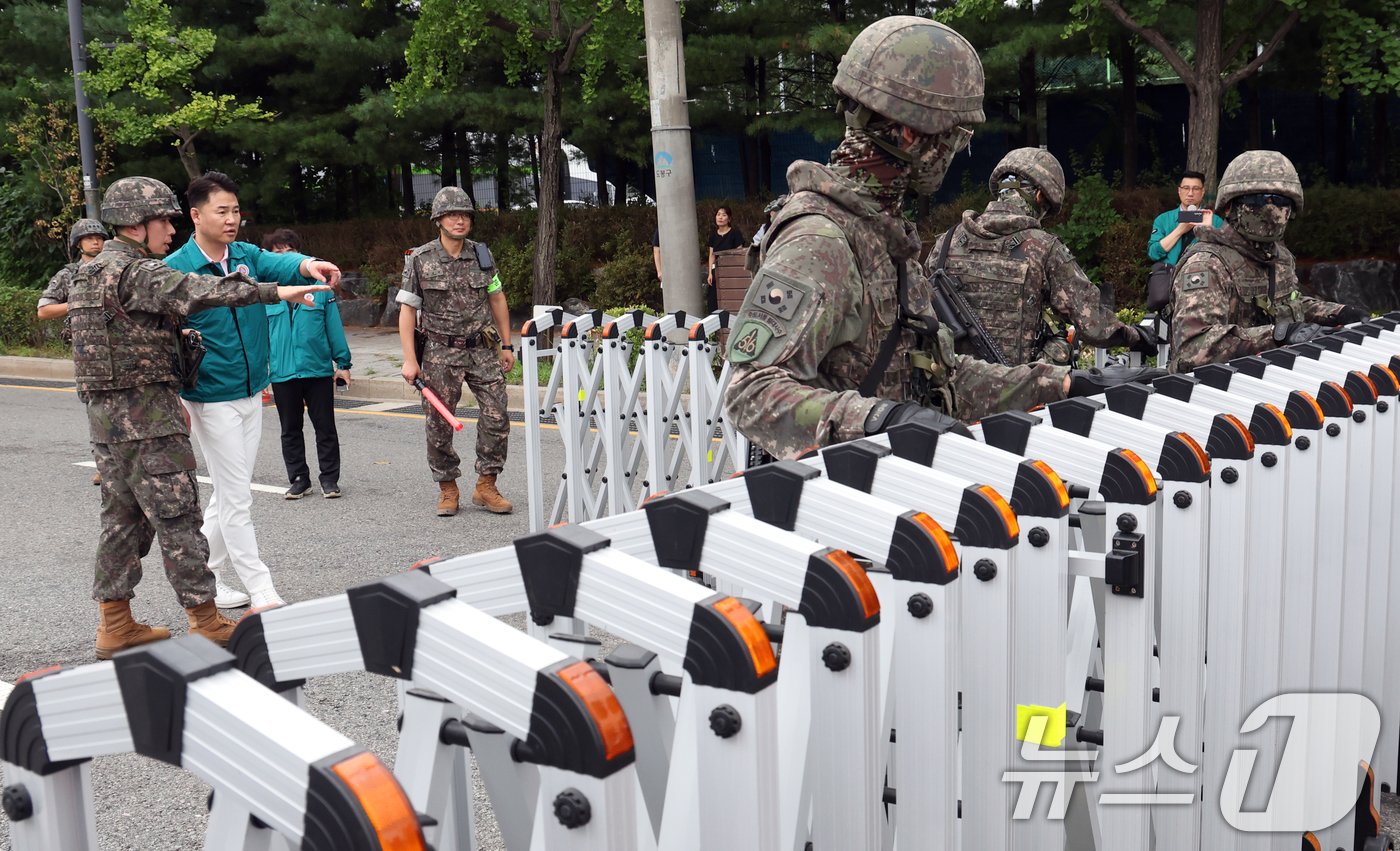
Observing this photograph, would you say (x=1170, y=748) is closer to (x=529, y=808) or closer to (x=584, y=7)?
(x=529, y=808)

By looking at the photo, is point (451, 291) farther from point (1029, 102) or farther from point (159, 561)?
point (1029, 102)

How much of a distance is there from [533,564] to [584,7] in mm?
15329

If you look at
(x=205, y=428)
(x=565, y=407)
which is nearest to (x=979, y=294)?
(x=565, y=407)

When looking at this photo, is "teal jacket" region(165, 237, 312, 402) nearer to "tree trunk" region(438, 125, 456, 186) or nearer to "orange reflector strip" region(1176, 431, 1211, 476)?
"orange reflector strip" region(1176, 431, 1211, 476)

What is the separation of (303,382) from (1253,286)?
6.14 meters

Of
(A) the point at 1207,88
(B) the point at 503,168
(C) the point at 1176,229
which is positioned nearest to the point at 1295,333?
(C) the point at 1176,229

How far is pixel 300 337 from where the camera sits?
8883 mm

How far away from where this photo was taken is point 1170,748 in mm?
2195

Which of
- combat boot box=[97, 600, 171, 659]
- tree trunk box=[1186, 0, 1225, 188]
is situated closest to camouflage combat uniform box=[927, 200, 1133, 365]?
combat boot box=[97, 600, 171, 659]

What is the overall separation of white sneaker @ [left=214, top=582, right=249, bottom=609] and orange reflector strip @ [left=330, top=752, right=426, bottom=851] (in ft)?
18.4

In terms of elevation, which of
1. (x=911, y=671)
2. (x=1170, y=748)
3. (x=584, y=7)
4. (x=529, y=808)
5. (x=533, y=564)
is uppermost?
(x=584, y=7)

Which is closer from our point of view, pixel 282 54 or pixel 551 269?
pixel 551 269

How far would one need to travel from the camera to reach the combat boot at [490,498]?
320 inches

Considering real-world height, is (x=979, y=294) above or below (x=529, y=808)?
above
